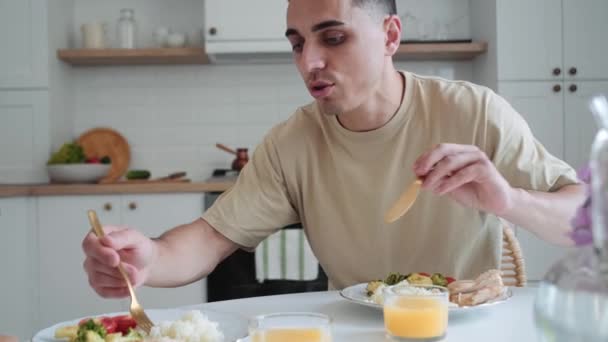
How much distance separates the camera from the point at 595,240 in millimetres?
551

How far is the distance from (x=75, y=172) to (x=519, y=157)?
88.4 inches

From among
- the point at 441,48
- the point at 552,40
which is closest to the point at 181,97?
the point at 441,48

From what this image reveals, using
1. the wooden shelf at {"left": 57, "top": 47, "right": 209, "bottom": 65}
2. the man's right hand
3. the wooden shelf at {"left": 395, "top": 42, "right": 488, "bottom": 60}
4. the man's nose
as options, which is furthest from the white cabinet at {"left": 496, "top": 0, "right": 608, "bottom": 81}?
the man's right hand

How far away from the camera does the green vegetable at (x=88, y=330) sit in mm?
888

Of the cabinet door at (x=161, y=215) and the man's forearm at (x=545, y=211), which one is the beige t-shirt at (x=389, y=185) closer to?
the man's forearm at (x=545, y=211)

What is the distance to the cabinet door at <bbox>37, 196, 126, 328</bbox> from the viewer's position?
2.97 m

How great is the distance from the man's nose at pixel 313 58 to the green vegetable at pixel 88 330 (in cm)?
69

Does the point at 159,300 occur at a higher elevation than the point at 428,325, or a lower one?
lower

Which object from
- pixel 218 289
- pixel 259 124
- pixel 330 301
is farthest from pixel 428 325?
pixel 259 124

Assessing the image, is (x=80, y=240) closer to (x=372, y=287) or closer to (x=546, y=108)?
(x=372, y=287)

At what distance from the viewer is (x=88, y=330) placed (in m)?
0.90

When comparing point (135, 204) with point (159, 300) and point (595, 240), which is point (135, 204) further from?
point (595, 240)

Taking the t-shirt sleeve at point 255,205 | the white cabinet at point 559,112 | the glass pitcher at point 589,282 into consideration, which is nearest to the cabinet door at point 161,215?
the t-shirt sleeve at point 255,205

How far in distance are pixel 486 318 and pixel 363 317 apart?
0.19 metres
